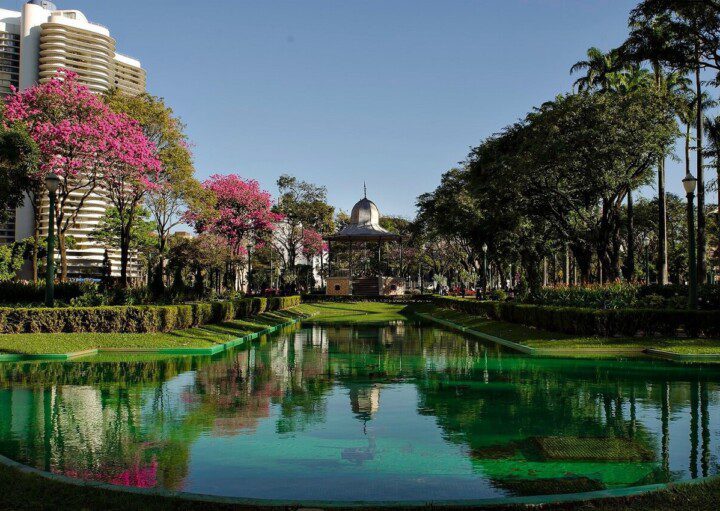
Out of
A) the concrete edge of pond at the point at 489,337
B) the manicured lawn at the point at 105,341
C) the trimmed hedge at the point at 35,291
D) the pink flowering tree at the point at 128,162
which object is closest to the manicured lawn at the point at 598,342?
the concrete edge of pond at the point at 489,337

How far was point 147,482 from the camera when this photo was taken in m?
7.01

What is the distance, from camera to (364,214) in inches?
2608

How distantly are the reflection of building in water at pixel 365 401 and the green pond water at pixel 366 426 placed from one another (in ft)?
0.18

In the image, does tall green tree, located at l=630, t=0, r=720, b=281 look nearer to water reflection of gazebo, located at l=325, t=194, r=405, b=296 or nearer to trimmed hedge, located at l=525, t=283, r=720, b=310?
trimmed hedge, located at l=525, t=283, r=720, b=310

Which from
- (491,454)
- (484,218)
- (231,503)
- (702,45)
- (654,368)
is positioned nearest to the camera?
(231,503)

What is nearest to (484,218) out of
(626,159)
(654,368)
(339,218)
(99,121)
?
(626,159)

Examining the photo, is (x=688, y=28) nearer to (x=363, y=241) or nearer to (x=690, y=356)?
(x=690, y=356)

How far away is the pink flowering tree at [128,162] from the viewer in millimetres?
30312

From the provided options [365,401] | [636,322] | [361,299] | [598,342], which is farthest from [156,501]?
[361,299]

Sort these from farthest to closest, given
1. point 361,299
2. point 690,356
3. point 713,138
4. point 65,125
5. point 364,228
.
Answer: point 364,228 < point 361,299 < point 713,138 < point 65,125 < point 690,356

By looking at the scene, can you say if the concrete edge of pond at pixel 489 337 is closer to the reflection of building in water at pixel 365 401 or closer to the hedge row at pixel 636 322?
the hedge row at pixel 636 322

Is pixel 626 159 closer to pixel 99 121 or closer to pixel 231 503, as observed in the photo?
pixel 99 121

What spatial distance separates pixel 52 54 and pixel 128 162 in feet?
276

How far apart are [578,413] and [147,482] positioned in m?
7.15
